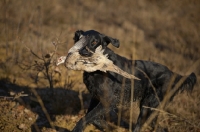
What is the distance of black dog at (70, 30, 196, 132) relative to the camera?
4.29 metres

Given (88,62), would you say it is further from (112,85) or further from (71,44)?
(71,44)

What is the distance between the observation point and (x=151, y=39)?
12648mm

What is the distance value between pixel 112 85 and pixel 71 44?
5.78 metres

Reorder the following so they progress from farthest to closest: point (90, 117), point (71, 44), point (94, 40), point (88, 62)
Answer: point (71, 44), point (94, 40), point (90, 117), point (88, 62)

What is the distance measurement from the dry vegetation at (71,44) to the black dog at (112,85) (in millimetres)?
332

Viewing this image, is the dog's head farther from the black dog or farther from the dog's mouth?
the dog's mouth

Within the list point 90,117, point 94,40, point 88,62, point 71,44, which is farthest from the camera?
point 71,44

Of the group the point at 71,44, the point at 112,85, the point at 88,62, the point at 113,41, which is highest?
the point at 113,41

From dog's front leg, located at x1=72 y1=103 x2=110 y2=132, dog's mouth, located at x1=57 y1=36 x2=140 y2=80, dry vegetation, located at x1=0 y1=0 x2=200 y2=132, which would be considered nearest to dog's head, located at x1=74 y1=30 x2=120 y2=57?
dog's mouth, located at x1=57 y1=36 x2=140 y2=80

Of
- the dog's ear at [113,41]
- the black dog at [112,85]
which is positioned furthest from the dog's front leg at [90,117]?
the dog's ear at [113,41]

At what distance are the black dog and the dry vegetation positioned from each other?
0.33 meters

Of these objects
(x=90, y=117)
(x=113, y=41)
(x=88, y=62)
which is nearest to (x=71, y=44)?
(x=113, y=41)

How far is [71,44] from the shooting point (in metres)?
10.1

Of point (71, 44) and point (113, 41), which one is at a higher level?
point (113, 41)
